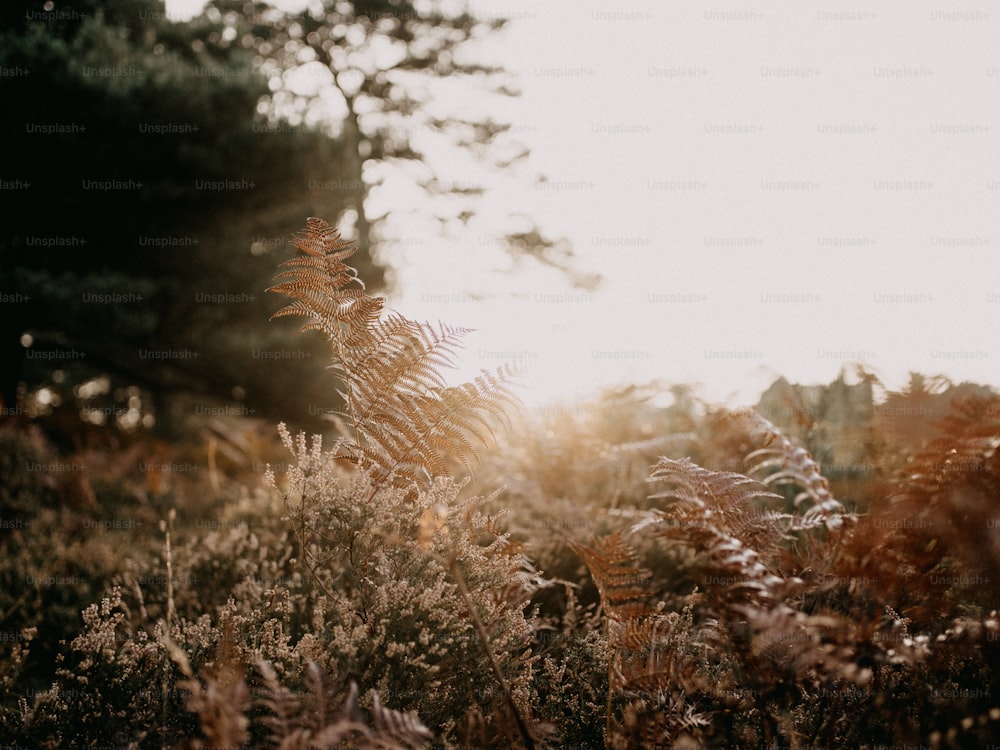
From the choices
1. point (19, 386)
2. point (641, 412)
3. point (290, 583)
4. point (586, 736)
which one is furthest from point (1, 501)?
point (19, 386)

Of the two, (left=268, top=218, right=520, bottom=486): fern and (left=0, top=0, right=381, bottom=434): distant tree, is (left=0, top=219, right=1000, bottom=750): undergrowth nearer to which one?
(left=268, top=218, right=520, bottom=486): fern

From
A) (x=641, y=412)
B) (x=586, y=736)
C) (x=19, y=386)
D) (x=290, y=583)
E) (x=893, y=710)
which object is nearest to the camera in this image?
(x=893, y=710)

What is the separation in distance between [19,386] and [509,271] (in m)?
10.2

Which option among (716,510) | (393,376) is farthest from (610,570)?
(393,376)

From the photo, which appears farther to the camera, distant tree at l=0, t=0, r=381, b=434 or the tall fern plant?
distant tree at l=0, t=0, r=381, b=434

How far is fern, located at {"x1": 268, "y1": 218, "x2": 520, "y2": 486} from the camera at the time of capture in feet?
7.24

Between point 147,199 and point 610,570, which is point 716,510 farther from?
point 147,199

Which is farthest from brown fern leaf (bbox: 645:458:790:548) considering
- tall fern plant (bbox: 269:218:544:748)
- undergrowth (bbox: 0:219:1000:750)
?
tall fern plant (bbox: 269:218:544:748)

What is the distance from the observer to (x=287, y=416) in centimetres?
1195

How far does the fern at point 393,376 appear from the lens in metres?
2.21

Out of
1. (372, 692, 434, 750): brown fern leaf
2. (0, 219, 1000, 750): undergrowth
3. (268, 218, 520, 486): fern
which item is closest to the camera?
(372, 692, 434, 750): brown fern leaf

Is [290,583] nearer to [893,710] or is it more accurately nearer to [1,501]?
[893,710]

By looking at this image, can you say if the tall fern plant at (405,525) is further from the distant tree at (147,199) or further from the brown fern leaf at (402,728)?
the distant tree at (147,199)

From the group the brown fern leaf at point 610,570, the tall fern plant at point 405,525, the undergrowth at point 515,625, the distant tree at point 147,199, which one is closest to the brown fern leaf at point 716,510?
the undergrowth at point 515,625
